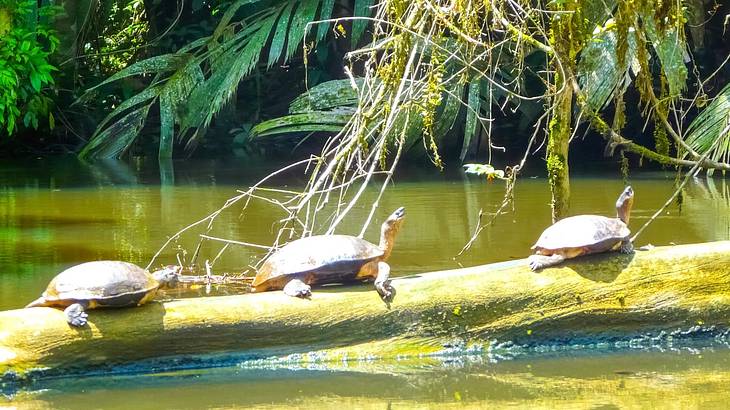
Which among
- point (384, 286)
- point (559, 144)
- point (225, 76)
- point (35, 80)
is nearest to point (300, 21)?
point (225, 76)

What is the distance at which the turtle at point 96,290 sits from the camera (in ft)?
13.3

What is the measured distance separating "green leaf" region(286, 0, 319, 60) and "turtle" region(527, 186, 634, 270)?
7.22m

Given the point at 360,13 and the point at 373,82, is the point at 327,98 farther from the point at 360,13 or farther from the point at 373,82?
the point at 373,82

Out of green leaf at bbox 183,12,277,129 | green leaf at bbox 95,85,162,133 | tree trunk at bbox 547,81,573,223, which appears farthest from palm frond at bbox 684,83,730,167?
green leaf at bbox 95,85,162,133

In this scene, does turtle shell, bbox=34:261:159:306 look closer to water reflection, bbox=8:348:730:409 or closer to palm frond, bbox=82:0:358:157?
water reflection, bbox=8:348:730:409

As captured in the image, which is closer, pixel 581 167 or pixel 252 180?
pixel 252 180

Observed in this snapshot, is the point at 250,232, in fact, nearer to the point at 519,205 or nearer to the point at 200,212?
the point at 200,212

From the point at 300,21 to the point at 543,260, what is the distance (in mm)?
7845

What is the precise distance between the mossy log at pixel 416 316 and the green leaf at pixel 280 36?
23.5 ft

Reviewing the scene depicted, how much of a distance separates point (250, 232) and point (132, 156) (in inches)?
305

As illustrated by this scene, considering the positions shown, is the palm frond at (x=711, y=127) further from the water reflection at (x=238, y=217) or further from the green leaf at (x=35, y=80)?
the green leaf at (x=35, y=80)

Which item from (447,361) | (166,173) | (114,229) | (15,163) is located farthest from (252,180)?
(447,361)

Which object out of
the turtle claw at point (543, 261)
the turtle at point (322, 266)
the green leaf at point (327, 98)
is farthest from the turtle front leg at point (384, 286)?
the green leaf at point (327, 98)

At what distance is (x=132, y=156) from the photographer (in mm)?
14586
